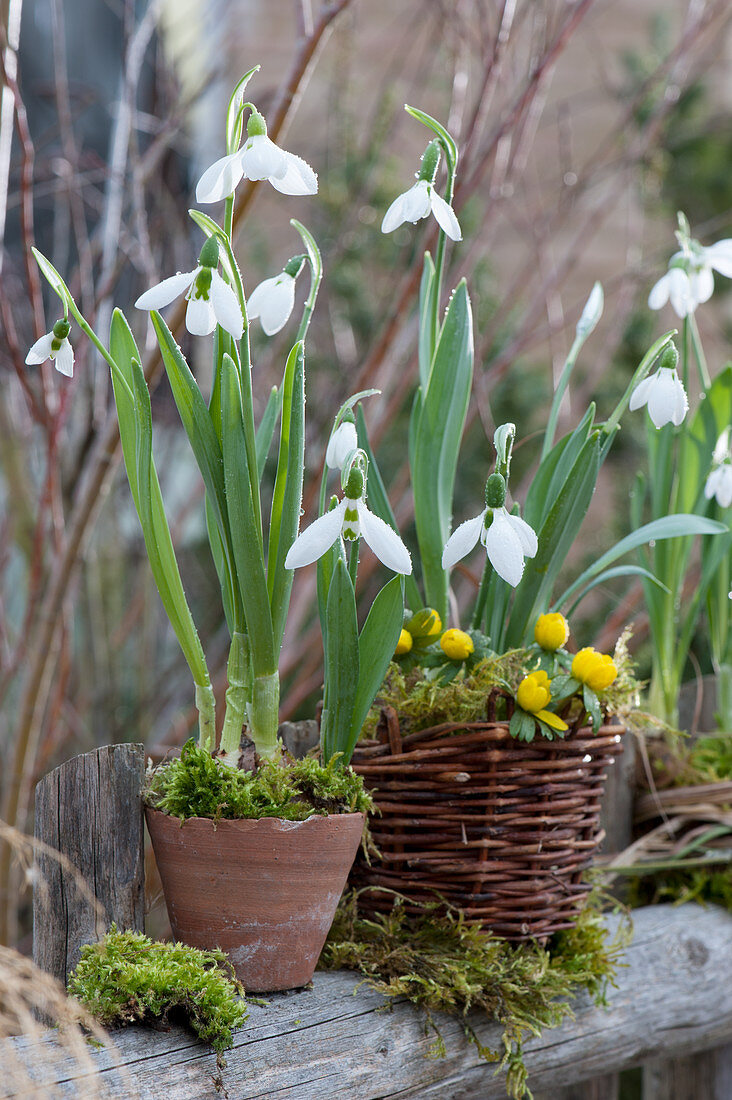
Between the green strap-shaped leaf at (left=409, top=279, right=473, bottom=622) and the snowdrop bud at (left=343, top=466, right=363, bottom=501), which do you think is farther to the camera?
the green strap-shaped leaf at (left=409, top=279, right=473, bottom=622)

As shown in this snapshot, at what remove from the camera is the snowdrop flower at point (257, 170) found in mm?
668

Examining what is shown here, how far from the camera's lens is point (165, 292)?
68 centimetres

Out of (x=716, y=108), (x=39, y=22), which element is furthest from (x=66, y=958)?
(x=716, y=108)

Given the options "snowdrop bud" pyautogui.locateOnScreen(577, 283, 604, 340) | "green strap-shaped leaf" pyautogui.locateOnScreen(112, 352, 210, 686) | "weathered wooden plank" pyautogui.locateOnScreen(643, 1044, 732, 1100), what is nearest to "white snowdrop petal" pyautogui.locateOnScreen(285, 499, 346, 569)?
"green strap-shaped leaf" pyautogui.locateOnScreen(112, 352, 210, 686)

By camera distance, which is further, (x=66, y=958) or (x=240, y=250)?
(x=240, y=250)

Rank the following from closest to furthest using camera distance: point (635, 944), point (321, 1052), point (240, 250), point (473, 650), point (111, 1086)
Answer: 1. point (111, 1086)
2. point (321, 1052)
3. point (473, 650)
4. point (635, 944)
5. point (240, 250)

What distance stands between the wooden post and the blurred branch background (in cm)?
38

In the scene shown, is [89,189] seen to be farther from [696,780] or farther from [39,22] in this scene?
[696,780]

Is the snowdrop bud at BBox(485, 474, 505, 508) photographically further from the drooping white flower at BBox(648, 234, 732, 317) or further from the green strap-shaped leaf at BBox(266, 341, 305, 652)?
the drooping white flower at BBox(648, 234, 732, 317)

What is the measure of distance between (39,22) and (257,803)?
2460 millimetres

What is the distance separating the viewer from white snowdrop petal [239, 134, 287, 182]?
665 millimetres

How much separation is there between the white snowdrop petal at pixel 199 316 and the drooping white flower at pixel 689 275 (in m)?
0.55

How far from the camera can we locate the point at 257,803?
2.42 feet

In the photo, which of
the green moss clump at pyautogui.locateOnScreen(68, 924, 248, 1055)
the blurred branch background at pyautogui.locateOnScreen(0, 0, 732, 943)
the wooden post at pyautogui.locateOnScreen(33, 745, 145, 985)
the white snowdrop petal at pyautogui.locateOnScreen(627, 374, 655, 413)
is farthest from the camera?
the blurred branch background at pyautogui.locateOnScreen(0, 0, 732, 943)
